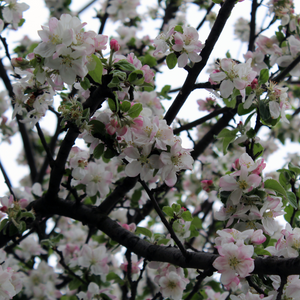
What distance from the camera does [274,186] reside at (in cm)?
116

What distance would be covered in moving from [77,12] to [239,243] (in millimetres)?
3384

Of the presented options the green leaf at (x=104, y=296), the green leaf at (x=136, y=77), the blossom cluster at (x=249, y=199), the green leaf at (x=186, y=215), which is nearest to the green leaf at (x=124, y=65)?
the green leaf at (x=136, y=77)

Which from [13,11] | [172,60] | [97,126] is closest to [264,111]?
[172,60]

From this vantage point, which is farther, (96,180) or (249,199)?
(96,180)

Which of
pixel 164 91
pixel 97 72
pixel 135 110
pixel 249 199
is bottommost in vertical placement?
pixel 249 199

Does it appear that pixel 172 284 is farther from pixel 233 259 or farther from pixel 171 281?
pixel 233 259

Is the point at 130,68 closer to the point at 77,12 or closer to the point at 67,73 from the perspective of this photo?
the point at 67,73

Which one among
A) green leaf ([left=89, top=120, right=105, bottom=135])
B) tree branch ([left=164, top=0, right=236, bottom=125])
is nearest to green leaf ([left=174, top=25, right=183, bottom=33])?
tree branch ([left=164, top=0, right=236, bottom=125])

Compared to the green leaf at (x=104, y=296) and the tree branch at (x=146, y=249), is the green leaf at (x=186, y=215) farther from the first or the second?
the green leaf at (x=104, y=296)

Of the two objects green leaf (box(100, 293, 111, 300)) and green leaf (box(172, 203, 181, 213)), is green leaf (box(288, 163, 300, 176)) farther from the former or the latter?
green leaf (box(100, 293, 111, 300))

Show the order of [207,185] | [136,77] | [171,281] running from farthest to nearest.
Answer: [207,185] → [171,281] → [136,77]

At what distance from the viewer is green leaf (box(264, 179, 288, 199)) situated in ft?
3.77

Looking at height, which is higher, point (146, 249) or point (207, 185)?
point (207, 185)

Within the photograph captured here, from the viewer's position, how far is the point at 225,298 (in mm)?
1728
